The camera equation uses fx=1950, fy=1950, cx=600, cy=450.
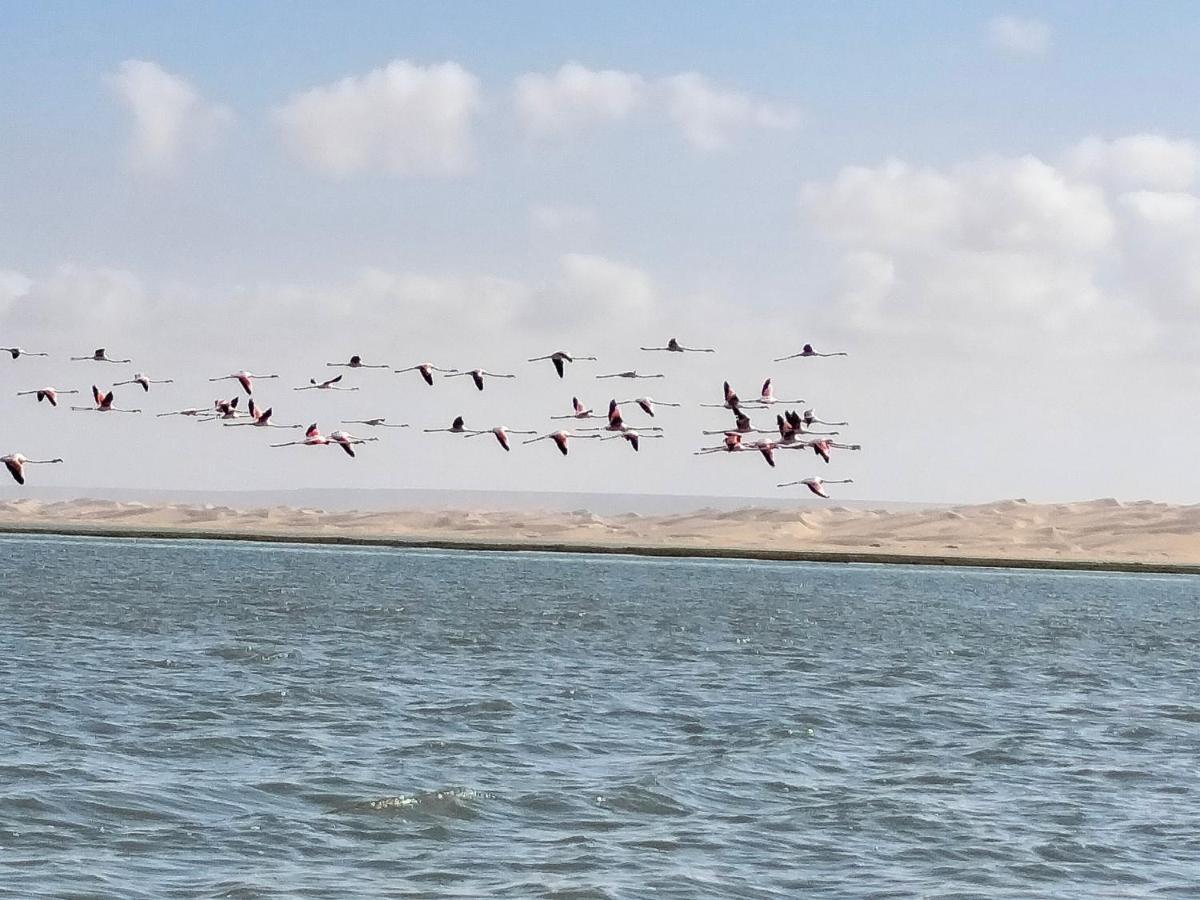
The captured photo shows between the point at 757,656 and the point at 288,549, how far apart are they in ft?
353

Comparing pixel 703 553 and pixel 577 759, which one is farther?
pixel 703 553

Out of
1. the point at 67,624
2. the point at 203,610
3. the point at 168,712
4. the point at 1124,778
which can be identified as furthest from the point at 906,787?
the point at 203,610

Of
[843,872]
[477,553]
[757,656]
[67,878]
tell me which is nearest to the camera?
[67,878]

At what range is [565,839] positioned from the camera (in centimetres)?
2100

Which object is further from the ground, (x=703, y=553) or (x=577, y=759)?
(x=703, y=553)

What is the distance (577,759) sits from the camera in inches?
1047

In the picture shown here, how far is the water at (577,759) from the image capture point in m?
19.6

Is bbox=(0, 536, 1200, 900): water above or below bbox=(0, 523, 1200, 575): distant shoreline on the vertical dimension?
below

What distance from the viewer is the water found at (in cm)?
1962

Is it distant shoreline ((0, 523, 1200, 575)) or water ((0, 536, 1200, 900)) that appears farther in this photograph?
distant shoreline ((0, 523, 1200, 575))

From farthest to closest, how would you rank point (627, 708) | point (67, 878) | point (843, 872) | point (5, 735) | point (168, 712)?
point (627, 708) < point (168, 712) < point (5, 735) < point (843, 872) < point (67, 878)

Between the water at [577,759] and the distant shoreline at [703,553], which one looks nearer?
the water at [577,759]

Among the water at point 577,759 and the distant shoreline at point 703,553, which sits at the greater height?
the distant shoreline at point 703,553

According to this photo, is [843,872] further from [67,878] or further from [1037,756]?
[1037,756]
